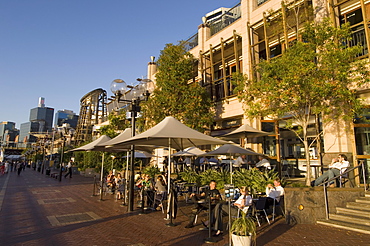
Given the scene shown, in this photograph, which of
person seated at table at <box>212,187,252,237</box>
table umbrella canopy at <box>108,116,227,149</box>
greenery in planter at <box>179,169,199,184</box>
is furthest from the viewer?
greenery in planter at <box>179,169,199,184</box>

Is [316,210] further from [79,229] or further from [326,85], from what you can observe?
[79,229]

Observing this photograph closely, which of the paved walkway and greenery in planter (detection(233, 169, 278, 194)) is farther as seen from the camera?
greenery in planter (detection(233, 169, 278, 194))

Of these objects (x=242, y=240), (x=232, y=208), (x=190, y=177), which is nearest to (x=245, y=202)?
(x=232, y=208)

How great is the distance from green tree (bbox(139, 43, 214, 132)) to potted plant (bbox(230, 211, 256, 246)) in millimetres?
11702

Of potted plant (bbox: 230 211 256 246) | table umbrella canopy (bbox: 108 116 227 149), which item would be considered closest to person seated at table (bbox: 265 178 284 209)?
table umbrella canopy (bbox: 108 116 227 149)

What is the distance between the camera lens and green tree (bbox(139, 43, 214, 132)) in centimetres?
1634

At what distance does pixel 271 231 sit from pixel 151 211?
4.24 m

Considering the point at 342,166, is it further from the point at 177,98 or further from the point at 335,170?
the point at 177,98

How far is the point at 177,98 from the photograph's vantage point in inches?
665

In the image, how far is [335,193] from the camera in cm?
750

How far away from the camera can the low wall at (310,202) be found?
285 inches

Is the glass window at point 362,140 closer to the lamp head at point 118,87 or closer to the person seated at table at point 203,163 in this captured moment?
the person seated at table at point 203,163

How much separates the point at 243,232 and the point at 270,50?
14342 millimetres

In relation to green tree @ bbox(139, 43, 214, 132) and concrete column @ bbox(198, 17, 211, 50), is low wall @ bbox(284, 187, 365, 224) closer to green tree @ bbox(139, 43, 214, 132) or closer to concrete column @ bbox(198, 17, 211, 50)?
green tree @ bbox(139, 43, 214, 132)
